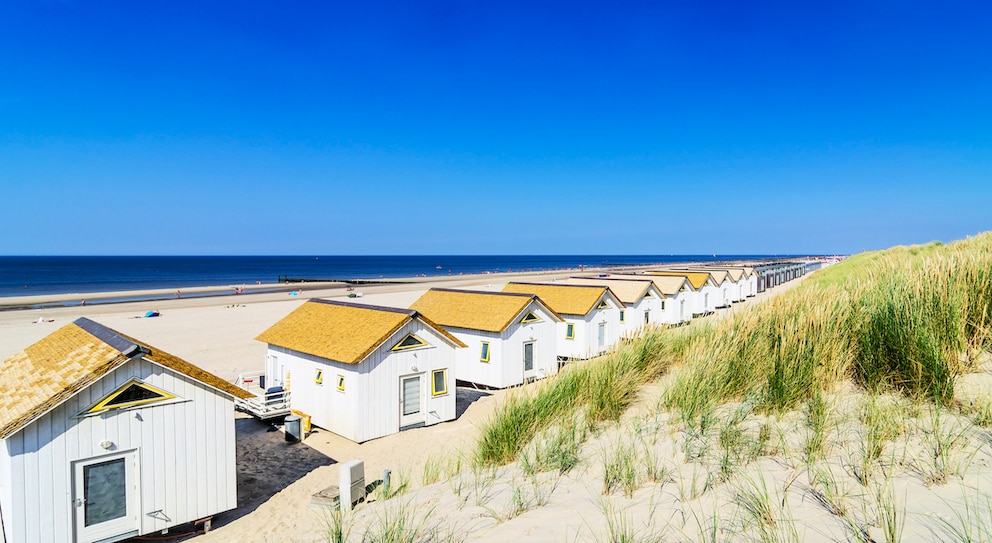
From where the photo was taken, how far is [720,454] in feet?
19.2

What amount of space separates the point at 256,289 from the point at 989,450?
3052 inches

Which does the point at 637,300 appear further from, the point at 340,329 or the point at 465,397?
the point at 340,329

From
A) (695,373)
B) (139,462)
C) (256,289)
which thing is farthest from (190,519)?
(256,289)

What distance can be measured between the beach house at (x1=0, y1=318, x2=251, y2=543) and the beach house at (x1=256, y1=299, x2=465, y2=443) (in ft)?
15.8

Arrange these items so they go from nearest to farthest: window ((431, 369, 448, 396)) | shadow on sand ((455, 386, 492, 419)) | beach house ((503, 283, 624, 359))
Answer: window ((431, 369, 448, 396))
shadow on sand ((455, 386, 492, 419))
beach house ((503, 283, 624, 359))

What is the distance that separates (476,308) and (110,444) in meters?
14.8

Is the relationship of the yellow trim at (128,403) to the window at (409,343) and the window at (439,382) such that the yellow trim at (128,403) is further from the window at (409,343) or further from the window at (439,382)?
the window at (439,382)

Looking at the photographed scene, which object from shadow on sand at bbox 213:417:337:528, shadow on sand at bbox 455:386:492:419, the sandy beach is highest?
the sandy beach

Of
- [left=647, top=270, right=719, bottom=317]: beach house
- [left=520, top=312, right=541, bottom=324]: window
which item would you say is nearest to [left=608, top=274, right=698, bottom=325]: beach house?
[left=647, top=270, right=719, bottom=317]: beach house

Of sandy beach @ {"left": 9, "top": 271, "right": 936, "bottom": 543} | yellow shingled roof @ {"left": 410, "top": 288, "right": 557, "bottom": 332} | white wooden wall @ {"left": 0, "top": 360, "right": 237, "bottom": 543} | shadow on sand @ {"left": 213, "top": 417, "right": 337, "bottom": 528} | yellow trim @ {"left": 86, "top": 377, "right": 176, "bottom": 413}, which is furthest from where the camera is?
yellow shingled roof @ {"left": 410, "top": 288, "right": 557, "bottom": 332}

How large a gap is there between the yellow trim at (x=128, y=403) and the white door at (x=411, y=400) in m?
7.17

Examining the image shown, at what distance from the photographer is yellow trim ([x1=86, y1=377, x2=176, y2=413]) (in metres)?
9.43

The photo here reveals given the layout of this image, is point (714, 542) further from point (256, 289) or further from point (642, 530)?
point (256, 289)

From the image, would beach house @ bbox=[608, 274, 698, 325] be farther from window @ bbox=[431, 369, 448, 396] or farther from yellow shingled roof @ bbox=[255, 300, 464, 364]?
yellow shingled roof @ bbox=[255, 300, 464, 364]
